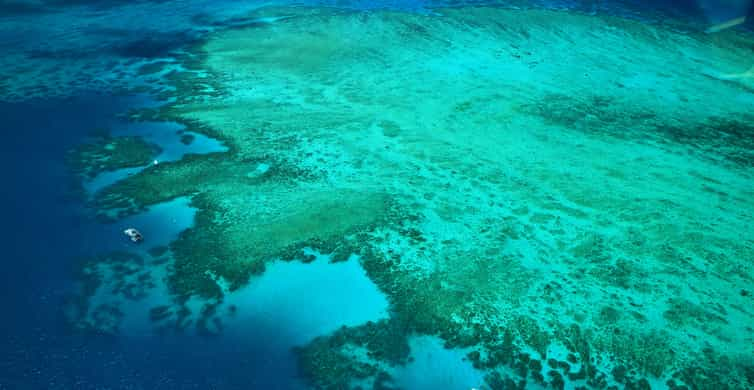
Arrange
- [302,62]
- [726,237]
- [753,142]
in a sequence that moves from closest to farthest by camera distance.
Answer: [726,237], [753,142], [302,62]

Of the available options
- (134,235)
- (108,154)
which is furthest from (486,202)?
(108,154)

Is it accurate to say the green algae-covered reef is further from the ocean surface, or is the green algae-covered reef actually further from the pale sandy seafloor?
the pale sandy seafloor

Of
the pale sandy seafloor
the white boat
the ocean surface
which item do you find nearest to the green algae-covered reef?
the ocean surface

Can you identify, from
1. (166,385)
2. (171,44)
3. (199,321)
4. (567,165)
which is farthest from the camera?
(171,44)

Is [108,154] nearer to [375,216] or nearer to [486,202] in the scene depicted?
[375,216]

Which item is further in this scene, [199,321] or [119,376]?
[199,321]

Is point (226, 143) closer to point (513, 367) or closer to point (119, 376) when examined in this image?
point (119, 376)

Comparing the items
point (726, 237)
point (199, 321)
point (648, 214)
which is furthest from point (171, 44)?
point (726, 237)
